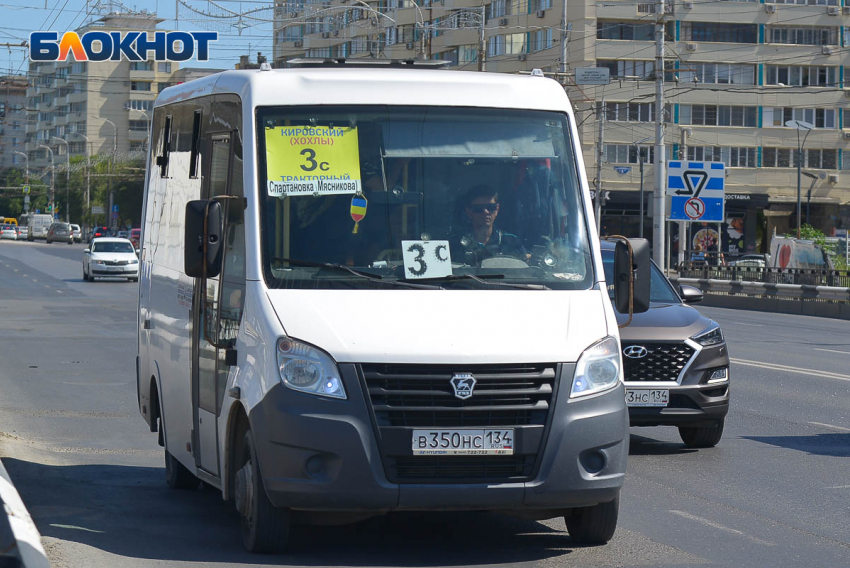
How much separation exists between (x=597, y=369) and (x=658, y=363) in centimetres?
420

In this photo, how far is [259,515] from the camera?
6.29 meters

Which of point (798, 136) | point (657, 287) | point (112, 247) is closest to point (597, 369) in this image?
point (657, 287)

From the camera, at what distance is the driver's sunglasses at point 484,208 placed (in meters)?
6.76

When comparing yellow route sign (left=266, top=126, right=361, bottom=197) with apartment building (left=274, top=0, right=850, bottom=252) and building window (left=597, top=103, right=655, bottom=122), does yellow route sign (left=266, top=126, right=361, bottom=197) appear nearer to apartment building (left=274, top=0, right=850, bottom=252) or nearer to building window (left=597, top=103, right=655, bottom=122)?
apartment building (left=274, top=0, right=850, bottom=252)

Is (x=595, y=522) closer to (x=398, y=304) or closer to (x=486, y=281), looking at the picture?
(x=486, y=281)

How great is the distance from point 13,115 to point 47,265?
141 metres

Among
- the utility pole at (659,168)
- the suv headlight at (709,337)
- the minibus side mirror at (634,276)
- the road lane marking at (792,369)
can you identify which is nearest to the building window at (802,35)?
the utility pole at (659,168)

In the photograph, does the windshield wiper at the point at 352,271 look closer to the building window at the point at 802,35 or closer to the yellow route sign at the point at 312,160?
the yellow route sign at the point at 312,160

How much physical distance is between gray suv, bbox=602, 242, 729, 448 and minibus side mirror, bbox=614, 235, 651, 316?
3.10 metres

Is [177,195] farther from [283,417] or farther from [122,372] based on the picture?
[122,372]

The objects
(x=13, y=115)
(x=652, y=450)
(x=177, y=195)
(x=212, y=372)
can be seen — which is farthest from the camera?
(x=13, y=115)

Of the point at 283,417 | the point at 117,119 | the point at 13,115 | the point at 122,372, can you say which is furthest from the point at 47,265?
the point at 13,115

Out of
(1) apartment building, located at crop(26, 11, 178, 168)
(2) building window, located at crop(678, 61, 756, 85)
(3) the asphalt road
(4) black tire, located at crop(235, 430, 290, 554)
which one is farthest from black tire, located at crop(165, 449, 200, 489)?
(1) apartment building, located at crop(26, 11, 178, 168)

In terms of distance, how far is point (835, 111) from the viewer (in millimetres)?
81688
